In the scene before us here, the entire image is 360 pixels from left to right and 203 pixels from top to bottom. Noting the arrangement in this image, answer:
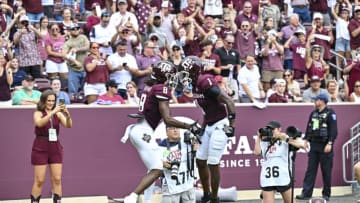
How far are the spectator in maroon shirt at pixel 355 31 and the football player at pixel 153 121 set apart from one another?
9.49 meters

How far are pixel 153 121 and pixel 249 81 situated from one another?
5.85 m

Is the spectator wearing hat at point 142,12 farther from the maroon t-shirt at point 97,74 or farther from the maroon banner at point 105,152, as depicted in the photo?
the maroon banner at point 105,152

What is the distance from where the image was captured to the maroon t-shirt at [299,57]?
20672 mm

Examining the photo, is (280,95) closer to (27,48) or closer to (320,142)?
(320,142)

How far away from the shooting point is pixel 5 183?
51.2 ft

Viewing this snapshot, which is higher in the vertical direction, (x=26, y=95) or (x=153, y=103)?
(x=153, y=103)

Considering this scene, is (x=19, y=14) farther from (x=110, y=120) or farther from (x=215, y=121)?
(x=215, y=121)

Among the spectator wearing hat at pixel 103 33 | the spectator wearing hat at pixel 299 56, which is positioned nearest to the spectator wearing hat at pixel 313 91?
the spectator wearing hat at pixel 299 56

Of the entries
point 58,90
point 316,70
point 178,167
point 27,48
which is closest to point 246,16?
point 316,70

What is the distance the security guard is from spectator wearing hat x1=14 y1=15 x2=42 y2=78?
5567 millimetres

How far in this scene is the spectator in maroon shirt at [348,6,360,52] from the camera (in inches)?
861

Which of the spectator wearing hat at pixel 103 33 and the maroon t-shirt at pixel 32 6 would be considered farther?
the maroon t-shirt at pixel 32 6

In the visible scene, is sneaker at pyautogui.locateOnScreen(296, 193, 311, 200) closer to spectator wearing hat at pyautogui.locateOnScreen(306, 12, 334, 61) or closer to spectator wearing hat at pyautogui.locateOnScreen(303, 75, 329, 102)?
spectator wearing hat at pyautogui.locateOnScreen(303, 75, 329, 102)

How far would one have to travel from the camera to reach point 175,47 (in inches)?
734
